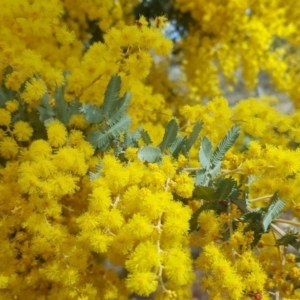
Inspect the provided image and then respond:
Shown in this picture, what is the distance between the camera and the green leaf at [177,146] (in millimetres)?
1007

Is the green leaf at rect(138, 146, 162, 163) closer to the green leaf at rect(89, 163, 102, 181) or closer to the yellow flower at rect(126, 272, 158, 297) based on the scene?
the green leaf at rect(89, 163, 102, 181)

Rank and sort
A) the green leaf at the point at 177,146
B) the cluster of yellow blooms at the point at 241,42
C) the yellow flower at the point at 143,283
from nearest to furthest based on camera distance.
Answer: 1. the yellow flower at the point at 143,283
2. the green leaf at the point at 177,146
3. the cluster of yellow blooms at the point at 241,42

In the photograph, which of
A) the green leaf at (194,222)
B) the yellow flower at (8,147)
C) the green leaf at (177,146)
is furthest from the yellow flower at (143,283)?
the yellow flower at (8,147)

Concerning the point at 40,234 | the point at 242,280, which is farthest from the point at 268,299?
the point at 40,234

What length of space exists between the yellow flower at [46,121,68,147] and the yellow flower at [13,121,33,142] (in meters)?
0.06

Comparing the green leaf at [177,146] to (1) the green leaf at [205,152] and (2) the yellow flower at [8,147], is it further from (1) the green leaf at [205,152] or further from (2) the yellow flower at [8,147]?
(2) the yellow flower at [8,147]

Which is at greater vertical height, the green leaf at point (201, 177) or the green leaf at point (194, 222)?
the green leaf at point (201, 177)

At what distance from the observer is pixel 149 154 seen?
966mm

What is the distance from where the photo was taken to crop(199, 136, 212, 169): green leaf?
976 millimetres

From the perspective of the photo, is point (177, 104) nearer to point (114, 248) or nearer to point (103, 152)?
point (103, 152)

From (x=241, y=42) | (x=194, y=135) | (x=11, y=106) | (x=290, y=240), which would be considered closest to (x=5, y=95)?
(x=11, y=106)

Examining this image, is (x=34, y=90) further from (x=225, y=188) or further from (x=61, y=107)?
(x=225, y=188)

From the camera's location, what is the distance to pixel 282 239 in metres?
0.94

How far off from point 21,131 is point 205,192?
1.22 ft
